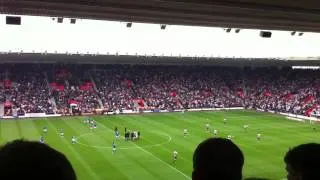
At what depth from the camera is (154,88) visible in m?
76.2

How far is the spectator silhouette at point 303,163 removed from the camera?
12.5ft

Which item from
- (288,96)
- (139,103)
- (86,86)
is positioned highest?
(86,86)

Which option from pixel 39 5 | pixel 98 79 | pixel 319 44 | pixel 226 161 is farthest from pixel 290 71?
pixel 226 161

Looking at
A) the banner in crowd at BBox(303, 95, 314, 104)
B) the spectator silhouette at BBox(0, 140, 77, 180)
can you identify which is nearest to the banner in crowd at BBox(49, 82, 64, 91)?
the banner in crowd at BBox(303, 95, 314, 104)

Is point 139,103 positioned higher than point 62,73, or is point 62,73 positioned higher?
point 62,73

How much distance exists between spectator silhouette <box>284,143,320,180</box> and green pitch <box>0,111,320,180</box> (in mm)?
23135

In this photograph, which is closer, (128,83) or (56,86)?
(56,86)

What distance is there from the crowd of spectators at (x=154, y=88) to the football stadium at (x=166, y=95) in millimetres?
223

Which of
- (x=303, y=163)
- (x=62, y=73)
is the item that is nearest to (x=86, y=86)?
(x=62, y=73)

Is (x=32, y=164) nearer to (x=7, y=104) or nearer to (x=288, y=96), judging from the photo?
(x=7, y=104)

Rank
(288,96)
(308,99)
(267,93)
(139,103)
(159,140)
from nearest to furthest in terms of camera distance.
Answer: (159,140) → (139,103) → (308,99) → (288,96) → (267,93)

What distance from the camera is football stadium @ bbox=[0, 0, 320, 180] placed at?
16.5 m

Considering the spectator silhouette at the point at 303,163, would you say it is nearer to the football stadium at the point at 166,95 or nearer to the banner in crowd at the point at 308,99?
the football stadium at the point at 166,95

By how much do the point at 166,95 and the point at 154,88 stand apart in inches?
129
